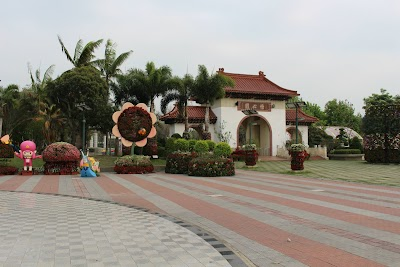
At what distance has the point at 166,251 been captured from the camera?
16.3ft

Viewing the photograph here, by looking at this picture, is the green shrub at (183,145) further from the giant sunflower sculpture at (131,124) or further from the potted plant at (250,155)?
the potted plant at (250,155)

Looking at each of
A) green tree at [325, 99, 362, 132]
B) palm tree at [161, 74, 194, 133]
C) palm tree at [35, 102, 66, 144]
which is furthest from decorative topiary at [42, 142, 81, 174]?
green tree at [325, 99, 362, 132]

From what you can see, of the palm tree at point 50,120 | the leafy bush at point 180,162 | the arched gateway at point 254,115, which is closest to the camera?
the leafy bush at point 180,162

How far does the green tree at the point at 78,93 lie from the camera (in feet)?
89.4

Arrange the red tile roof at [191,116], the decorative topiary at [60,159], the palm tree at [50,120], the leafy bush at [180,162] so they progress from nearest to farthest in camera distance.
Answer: the decorative topiary at [60,159] → the leafy bush at [180,162] → the palm tree at [50,120] → the red tile roof at [191,116]

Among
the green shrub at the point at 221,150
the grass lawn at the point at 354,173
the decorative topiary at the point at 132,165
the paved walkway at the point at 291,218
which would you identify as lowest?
the paved walkway at the point at 291,218

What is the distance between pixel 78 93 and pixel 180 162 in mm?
11476

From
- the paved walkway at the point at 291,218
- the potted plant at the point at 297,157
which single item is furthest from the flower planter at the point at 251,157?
the paved walkway at the point at 291,218

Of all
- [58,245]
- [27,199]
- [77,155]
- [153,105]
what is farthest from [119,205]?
[153,105]

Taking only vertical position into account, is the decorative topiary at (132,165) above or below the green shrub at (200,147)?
below

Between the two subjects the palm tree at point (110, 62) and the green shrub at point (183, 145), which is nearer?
the green shrub at point (183, 145)

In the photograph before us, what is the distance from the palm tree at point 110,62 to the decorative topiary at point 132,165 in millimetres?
12457

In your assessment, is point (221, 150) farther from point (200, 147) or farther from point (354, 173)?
point (354, 173)

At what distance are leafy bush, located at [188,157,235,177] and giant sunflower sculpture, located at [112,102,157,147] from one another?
14.3ft
